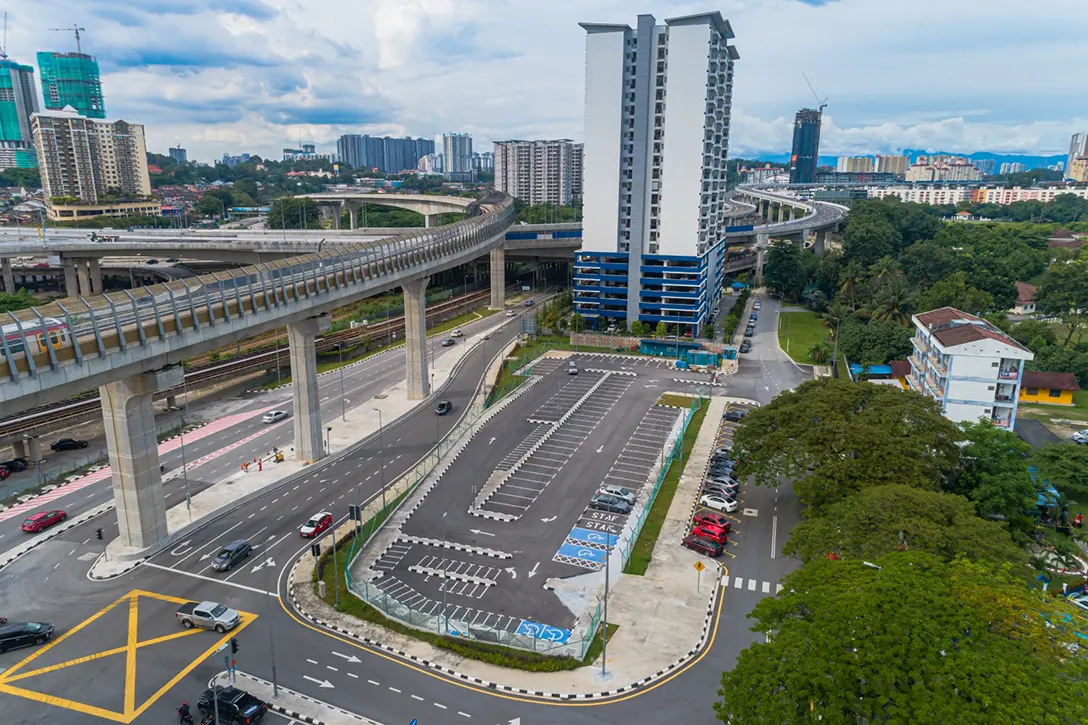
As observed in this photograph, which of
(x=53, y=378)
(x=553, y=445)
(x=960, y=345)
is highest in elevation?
(x=53, y=378)

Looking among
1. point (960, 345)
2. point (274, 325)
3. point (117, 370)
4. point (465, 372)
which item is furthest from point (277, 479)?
point (960, 345)

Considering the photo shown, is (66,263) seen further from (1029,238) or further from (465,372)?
(1029,238)

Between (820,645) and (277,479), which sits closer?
(820,645)

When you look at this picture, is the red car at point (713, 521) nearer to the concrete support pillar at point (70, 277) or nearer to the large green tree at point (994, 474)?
the large green tree at point (994, 474)

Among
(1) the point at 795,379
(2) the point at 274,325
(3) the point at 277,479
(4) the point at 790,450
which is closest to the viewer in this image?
(4) the point at 790,450

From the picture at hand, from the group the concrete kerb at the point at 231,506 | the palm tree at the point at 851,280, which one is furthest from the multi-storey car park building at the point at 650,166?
the concrete kerb at the point at 231,506

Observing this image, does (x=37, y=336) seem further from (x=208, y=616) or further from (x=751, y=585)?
(x=751, y=585)
